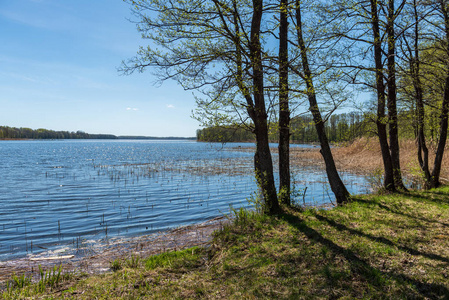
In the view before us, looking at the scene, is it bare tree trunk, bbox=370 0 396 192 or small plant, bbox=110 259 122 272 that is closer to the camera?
small plant, bbox=110 259 122 272

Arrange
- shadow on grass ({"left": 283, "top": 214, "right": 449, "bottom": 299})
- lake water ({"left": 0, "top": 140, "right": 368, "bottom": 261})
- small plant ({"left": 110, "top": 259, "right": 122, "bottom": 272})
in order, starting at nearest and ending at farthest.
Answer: shadow on grass ({"left": 283, "top": 214, "right": 449, "bottom": 299}), small plant ({"left": 110, "top": 259, "right": 122, "bottom": 272}), lake water ({"left": 0, "top": 140, "right": 368, "bottom": 261})

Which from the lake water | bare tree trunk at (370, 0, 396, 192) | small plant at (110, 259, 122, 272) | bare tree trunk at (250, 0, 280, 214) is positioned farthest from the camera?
bare tree trunk at (370, 0, 396, 192)

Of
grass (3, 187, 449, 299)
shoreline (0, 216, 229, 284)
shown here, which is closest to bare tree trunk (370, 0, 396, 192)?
grass (3, 187, 449, 299)

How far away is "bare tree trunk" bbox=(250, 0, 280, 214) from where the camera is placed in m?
8.41

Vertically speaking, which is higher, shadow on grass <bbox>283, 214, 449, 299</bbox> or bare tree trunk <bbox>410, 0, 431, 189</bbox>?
bare tree trunk <bbox>410, 0, 431, 189</bbox>

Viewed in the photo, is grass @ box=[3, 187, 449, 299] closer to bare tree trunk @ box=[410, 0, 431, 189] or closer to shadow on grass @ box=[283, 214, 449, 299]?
shadow on grass @ box=[283, 214, 449, 299]

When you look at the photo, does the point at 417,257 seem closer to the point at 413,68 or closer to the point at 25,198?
the point at 413,68

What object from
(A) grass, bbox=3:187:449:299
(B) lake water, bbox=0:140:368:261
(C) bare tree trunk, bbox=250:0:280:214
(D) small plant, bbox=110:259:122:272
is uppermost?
(C) bare tree trunk, bbox=250:0:280:214

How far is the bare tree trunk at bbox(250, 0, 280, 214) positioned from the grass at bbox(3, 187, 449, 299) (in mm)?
1150

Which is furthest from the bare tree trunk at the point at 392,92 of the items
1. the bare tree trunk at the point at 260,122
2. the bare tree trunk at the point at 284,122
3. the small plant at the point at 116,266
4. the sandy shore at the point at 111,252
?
the small plant at the point at 116,266

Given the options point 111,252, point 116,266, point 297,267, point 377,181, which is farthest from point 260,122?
point 377,181

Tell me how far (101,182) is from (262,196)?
17.0 metres

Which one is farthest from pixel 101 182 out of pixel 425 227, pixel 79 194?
pixel 425 227

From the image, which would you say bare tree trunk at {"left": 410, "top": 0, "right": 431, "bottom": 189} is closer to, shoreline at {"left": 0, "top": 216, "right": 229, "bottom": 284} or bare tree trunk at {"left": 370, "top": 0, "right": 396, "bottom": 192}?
bare tree trunk at {"left": 370, "top": 0, "right": 396, "bottom": 192}
